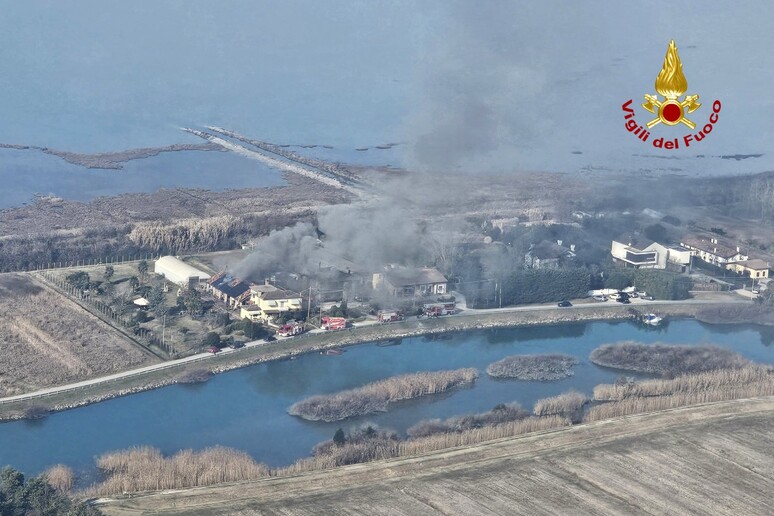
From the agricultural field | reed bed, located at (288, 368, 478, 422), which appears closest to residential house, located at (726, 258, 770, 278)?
reed bed, located at (288, 368, 478, 422)

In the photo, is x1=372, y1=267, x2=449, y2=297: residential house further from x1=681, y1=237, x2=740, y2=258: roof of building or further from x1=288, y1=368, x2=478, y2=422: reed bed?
x1=681, y1=237, x2=740, y2=258: roof of building

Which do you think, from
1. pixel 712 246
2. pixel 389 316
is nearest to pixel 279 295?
pixel 389 316

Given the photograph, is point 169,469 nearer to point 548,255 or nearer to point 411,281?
point 411,281

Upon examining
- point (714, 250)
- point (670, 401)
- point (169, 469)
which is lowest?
point (169, 469)

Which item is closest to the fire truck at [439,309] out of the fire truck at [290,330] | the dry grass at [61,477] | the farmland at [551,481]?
the fire truck at [290,330]

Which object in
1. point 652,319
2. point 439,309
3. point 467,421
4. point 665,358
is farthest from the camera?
point 652,319
